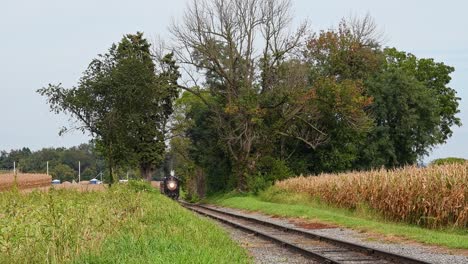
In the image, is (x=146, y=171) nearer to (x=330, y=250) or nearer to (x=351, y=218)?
(x=351, y=218)

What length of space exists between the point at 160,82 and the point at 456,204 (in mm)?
36407

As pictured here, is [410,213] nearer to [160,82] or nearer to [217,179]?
[160,82]

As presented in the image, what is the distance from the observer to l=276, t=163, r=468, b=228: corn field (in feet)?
63.0

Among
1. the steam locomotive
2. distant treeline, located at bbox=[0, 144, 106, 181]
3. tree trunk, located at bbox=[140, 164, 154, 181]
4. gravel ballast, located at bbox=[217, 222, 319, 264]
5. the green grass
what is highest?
distant treeline, located at bbox=[0, 144, 106, 181]

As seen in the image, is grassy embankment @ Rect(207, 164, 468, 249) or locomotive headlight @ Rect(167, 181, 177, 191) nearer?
grassy embankment @ Rect(207, 164, 468, 249)

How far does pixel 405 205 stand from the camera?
2183cm

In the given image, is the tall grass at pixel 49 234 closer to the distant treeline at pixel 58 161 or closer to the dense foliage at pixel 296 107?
the dense foliage at pixel 296 107

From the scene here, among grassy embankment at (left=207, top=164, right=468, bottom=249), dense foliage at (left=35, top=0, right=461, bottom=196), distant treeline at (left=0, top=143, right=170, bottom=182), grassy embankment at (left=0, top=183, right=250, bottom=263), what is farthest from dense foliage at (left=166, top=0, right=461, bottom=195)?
distant treeline at (left=0, top=143, right=170, bottom=182)

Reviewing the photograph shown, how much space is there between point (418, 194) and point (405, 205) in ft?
3.65

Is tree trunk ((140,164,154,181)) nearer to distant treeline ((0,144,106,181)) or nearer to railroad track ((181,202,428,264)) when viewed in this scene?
railroad track ((181,202,428,264))

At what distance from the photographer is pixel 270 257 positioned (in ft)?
47.8

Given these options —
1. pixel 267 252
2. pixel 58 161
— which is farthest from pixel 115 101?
pixel 58 161

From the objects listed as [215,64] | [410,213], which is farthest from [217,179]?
[410,213]

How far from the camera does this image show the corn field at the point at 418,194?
19188 millimetres
